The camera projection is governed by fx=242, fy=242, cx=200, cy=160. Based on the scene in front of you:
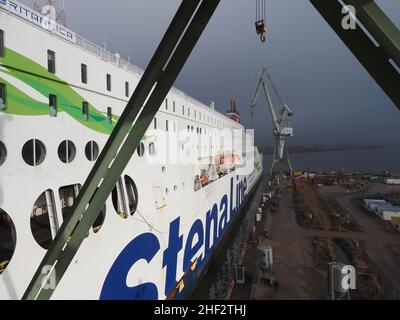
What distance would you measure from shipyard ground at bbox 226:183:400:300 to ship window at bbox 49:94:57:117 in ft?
42.6

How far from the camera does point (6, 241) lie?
660cm

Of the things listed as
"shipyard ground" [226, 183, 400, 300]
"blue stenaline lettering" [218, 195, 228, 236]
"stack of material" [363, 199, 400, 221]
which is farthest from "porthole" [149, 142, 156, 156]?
"stack of material" [363, 199, 400, 221]

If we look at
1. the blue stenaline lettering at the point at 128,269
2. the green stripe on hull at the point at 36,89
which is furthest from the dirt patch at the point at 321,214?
the green stripe on hull at the point at 36,89

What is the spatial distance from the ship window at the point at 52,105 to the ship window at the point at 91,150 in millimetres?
1306

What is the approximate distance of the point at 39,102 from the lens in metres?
5.62

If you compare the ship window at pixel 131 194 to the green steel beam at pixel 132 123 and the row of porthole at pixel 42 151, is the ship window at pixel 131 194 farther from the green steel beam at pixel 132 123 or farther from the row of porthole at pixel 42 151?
the green steel beam at pixel 132 123

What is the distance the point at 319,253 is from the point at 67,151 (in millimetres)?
19177

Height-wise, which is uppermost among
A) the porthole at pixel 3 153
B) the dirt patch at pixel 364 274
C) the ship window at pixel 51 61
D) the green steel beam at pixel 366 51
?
the ship window at pixel 51 61

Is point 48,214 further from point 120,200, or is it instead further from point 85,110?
point 85,110

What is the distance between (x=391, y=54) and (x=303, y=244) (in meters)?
21.5

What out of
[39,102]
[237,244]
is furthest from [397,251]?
[39,102]

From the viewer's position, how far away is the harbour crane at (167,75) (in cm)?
197

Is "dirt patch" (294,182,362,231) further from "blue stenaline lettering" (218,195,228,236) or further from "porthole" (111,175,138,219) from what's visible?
"porthole" (111,175,138,219)
